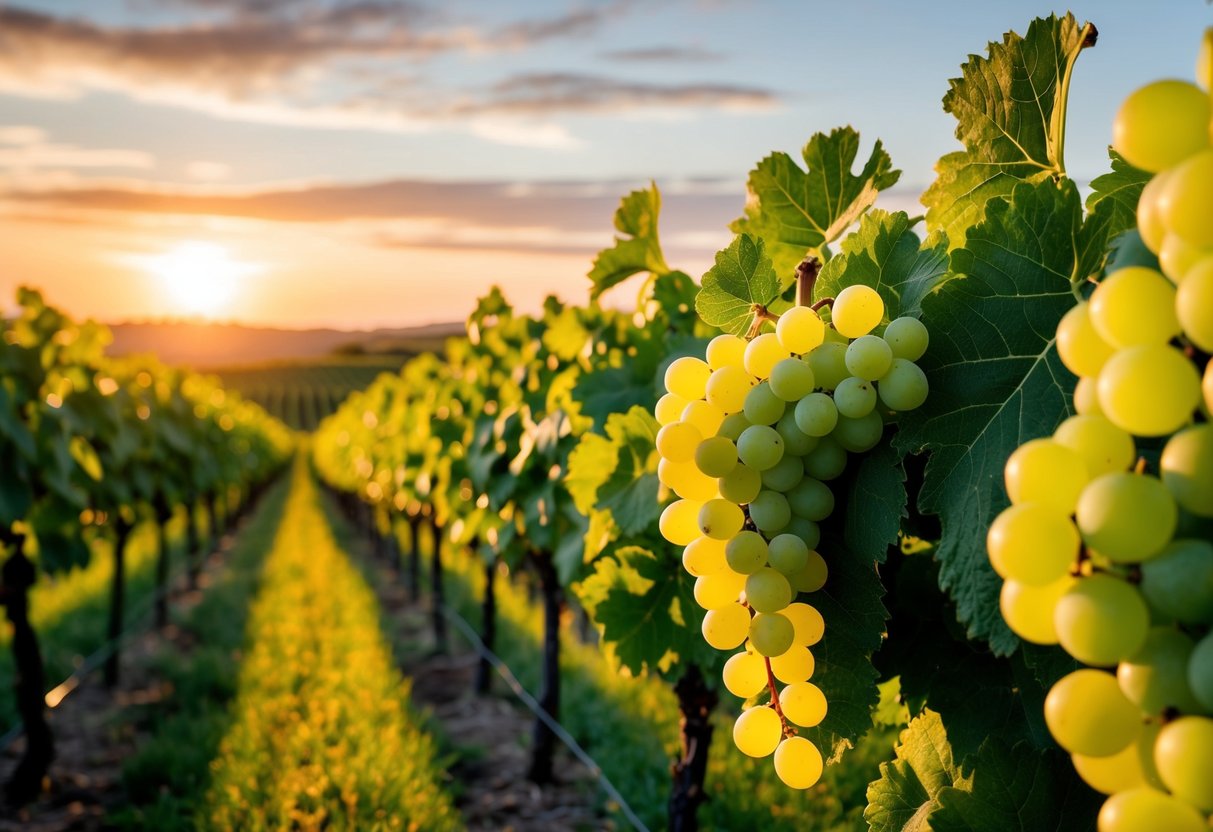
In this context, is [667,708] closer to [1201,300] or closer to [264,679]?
[264,679]

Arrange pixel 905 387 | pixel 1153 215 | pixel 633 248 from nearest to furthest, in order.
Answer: pixel 1153 215
pixel 905 387
pixel 633 248

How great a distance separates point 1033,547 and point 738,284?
30.4 inches

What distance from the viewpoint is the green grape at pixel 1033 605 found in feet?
2.99

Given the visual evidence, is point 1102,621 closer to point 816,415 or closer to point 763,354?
point 816,415

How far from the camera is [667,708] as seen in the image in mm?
6652

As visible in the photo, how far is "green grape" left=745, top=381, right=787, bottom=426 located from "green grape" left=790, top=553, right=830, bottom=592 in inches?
9.0

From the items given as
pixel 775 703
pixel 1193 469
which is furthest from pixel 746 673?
pixel 1193 469

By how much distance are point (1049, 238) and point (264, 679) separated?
7406 mm

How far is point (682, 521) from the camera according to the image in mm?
1492

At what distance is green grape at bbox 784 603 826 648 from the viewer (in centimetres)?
137

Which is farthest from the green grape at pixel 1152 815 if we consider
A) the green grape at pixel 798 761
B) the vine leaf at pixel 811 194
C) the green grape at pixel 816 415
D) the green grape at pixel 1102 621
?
the vine leaf at pixel 811 194

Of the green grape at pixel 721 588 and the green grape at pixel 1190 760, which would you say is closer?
the green grape at pixel 1190 760

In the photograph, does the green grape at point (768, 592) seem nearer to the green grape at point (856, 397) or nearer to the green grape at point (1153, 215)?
the green grape at point (856, 397)

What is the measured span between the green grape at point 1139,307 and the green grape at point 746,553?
23.0 inches
